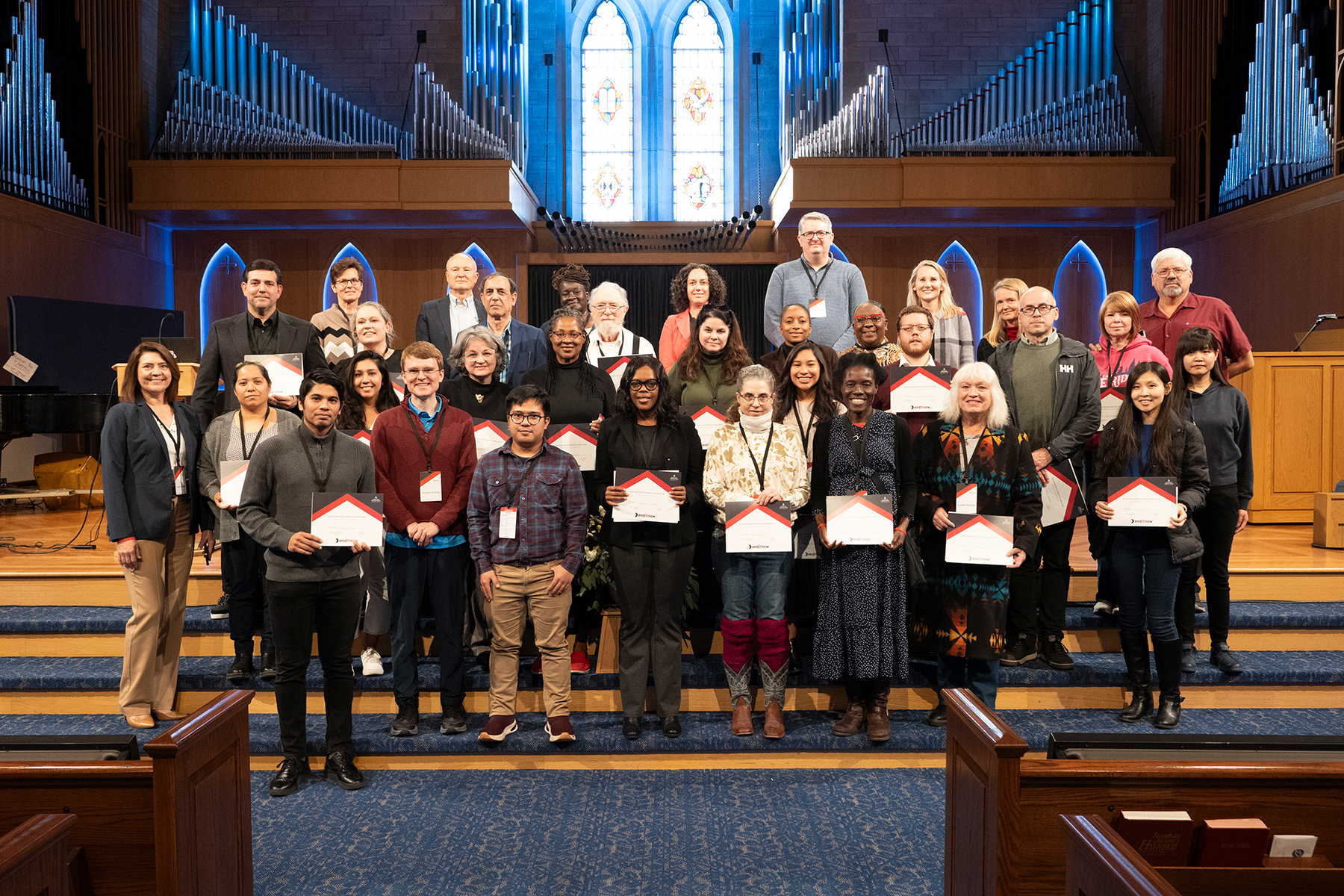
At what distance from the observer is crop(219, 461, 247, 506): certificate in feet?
12.2

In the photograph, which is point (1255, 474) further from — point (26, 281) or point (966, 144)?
point (26, 281)

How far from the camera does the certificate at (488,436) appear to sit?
12.9ft

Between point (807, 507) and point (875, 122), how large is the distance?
594cm

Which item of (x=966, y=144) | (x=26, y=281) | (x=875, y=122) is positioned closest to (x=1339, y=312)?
(x=966, y=144)

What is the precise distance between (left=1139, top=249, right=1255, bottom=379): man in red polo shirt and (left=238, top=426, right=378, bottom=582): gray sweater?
3633mm

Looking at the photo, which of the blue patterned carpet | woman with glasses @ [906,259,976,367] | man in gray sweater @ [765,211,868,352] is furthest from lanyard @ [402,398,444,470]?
woman with glasses @ [906,259,976,367]

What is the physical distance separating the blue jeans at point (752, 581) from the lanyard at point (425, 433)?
3.88 ft

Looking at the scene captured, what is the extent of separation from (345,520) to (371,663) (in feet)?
3.64

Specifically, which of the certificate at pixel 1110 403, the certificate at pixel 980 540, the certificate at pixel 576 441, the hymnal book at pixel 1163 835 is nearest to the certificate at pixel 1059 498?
the certificate at pixel 1110 403

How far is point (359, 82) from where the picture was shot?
10.1 meters

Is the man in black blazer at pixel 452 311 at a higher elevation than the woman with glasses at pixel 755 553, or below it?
higher

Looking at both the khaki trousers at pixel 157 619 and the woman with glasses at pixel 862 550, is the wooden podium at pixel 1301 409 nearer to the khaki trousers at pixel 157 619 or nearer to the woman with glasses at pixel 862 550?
the woman with glasses at pixel 862 550

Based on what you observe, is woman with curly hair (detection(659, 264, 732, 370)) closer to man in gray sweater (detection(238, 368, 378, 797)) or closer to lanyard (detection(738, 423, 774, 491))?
lanyard (detection(738, 423, 774, 491))

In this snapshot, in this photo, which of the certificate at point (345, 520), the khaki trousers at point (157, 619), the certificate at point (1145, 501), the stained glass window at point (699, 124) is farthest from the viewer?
the stained glass window at point (699, 124)
